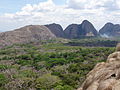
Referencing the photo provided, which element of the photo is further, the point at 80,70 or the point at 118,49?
the point at 80,70

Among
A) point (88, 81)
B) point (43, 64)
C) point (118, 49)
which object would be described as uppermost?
point (118, 49)

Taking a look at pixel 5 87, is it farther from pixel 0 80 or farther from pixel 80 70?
pixel 80 70

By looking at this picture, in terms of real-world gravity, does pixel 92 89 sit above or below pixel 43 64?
above

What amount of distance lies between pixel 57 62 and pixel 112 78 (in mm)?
94870

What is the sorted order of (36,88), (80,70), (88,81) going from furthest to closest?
(80,70)
(36,88)
(88,81)

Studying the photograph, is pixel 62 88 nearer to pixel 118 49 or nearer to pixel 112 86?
pixel 118 49

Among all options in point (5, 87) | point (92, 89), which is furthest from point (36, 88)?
point (92, 89)

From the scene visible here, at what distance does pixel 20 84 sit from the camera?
5769cm

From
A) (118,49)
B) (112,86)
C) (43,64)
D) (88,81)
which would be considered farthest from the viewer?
(43,64)

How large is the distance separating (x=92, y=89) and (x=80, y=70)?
2478 inches

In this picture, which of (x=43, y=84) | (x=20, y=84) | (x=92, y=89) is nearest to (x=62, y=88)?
(x=43, y=84)

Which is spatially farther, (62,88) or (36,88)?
(36,88)

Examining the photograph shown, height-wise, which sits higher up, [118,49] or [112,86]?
[118,49]

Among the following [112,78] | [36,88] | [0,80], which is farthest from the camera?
[0,80]
